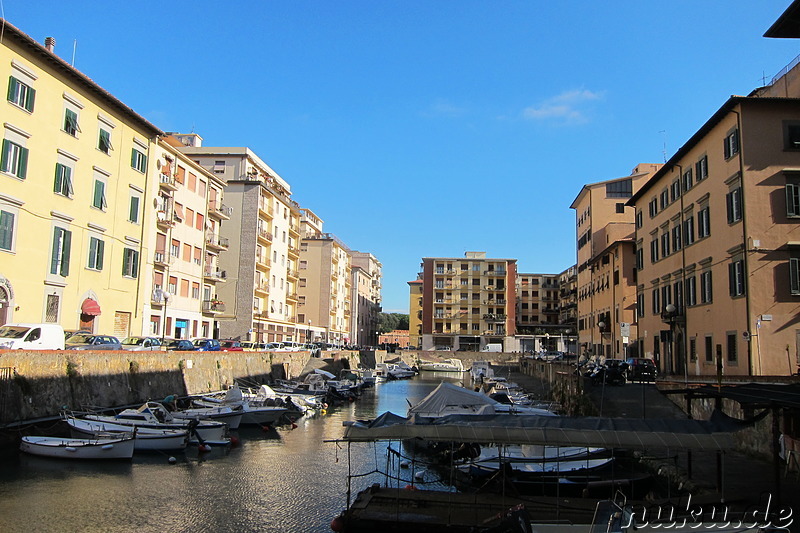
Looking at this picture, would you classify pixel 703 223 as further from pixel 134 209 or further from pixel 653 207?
pixel 134 209

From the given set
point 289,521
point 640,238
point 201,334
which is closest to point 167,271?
point 201,334

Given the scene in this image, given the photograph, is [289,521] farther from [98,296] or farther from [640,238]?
[640,238]

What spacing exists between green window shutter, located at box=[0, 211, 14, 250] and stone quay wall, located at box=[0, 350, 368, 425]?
8427 mm

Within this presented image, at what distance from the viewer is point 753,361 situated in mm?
28953

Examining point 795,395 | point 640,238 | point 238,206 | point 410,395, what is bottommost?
point 410,395

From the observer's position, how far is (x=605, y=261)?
63281 millimetres

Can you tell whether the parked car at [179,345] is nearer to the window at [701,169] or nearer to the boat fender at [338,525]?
the boat fender at [338,525]

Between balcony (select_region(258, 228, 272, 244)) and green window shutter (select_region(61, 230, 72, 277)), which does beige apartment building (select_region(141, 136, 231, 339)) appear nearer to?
balcony (select_region(258, 228, 272, 244))

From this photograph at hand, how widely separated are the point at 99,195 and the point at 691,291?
37774mm

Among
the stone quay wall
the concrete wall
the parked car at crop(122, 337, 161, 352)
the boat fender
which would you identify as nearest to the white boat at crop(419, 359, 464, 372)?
the stone quay wall

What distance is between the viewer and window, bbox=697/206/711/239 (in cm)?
3441

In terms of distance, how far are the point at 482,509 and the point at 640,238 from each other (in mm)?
39550

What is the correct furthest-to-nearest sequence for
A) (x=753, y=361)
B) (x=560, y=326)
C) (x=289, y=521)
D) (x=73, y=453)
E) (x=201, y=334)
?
(x=560, y=326) < (x=201, y=334) < (x=753, y=361) < (x=73, y=453) < (x=289, y=521)

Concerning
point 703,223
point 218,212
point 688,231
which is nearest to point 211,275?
point 218,212
